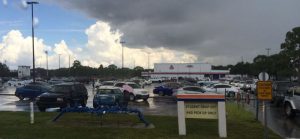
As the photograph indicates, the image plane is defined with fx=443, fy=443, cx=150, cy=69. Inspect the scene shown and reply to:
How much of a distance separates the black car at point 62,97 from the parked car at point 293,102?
1254 cm

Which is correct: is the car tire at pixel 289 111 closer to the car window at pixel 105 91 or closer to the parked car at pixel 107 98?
the parked car at pixel 107 98

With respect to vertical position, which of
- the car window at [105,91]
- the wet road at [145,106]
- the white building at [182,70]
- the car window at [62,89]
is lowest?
the wet road at [145,106]

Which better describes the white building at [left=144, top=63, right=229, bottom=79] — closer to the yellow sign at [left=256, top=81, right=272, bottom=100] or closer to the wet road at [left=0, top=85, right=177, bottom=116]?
the wet road at [left=0, top=85, right=177, bottom=116]

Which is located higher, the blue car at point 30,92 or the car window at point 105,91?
the car window at point 105,91

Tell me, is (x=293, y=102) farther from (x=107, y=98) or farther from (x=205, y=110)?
(x=107, y=98)

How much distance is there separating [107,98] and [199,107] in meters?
12.9

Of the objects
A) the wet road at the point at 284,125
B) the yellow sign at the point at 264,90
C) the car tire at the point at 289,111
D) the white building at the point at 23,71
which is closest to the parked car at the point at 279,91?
the wet road at the point at 284,125

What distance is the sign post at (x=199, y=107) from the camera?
15891 millimetres

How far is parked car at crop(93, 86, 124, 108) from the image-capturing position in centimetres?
2764

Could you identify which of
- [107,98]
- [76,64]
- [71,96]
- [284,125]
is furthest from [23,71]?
[284,125]

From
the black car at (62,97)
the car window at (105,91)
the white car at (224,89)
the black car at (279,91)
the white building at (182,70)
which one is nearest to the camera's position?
the black car at (62,97)

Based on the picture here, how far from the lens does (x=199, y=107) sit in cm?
1600

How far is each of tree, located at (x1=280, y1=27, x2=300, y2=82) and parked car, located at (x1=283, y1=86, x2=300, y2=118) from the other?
151ft

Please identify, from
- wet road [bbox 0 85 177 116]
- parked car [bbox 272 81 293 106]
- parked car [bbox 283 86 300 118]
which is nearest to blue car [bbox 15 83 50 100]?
wet road [bbox 0 85 177 116]
